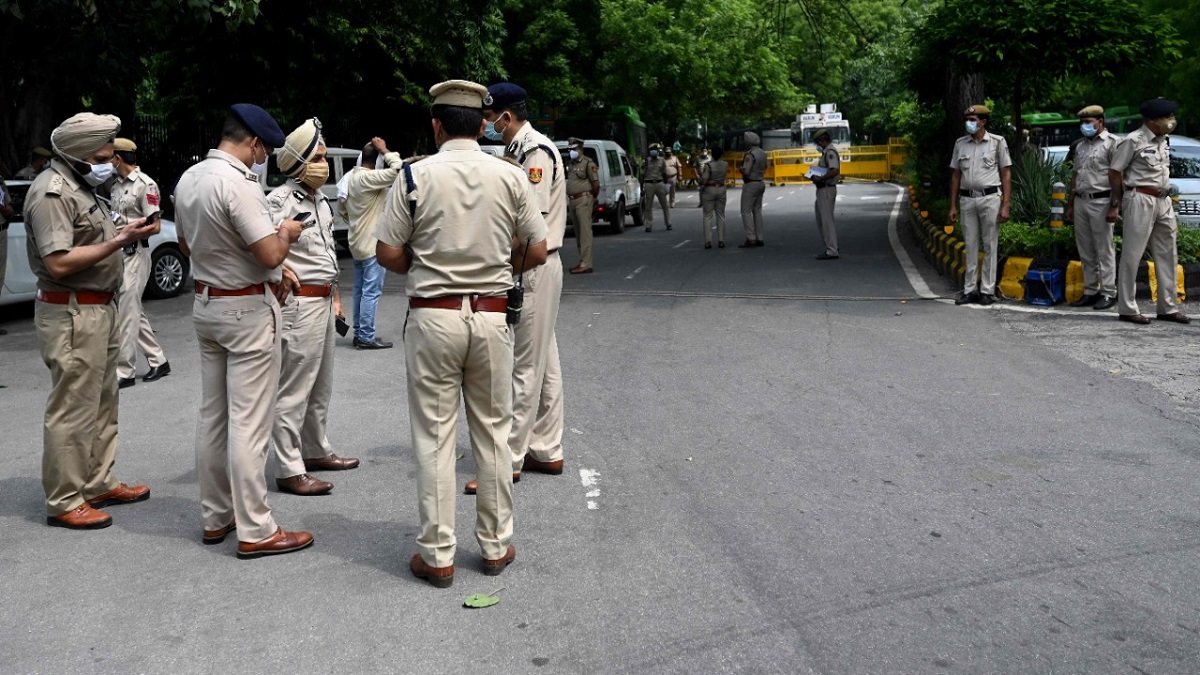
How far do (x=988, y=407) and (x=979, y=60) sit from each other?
735 cm

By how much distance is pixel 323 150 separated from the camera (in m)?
6.00

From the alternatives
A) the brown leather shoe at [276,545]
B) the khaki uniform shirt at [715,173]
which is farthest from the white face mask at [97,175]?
the khaki uniform shirt at [715,173]

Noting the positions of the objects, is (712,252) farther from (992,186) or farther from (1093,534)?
(1093,534)

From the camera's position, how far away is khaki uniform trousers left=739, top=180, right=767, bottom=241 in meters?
18.7

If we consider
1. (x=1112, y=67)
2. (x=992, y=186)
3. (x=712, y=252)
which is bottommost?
(x=712, y=252)

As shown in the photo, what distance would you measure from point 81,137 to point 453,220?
7.17 feet

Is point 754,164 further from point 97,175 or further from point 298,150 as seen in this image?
point 97,175

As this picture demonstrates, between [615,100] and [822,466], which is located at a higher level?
[615,100]

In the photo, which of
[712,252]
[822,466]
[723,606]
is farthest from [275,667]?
[712,252]

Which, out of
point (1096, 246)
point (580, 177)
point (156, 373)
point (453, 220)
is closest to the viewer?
point (453, 220)

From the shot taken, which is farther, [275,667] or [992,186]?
[992,186]

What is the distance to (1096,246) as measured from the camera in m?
11.3

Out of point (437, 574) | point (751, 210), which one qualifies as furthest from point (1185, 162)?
point (437, 574)

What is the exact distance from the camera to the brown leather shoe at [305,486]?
20.0ft
